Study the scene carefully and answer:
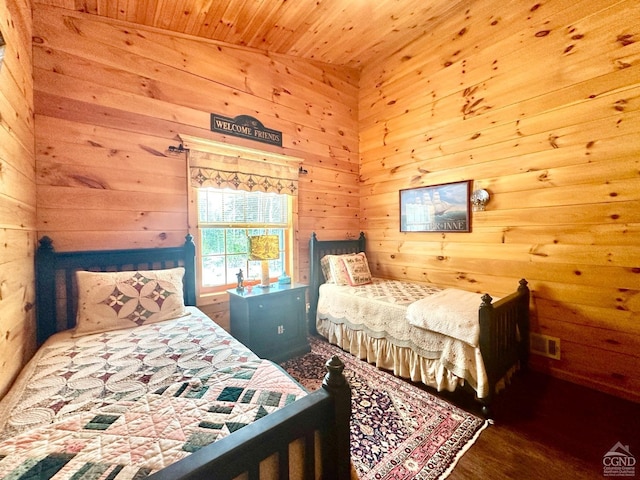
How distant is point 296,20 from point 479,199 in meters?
2.42

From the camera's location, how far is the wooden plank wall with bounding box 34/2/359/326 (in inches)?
77.3

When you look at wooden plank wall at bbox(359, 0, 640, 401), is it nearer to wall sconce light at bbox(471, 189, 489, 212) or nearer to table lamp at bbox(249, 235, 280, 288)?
wall sconce light at bbox(471, 189, 489, 212)

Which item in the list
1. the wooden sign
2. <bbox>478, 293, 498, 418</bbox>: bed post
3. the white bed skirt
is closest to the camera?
<bbox>478, 293, 498, 418</bbox>: bed post

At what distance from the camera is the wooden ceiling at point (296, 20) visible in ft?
6.89

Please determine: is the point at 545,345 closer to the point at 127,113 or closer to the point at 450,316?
the point at 450,316

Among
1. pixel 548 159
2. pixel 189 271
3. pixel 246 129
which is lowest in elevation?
pixel 189 271

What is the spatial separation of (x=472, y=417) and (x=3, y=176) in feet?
9.77

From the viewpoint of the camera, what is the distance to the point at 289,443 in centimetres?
79

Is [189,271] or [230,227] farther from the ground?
[230,227]

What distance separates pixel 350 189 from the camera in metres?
3.84

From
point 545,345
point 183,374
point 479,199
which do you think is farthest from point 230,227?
point 545,345

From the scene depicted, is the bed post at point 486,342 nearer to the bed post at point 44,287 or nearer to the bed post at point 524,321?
the bed post at point 524,321
